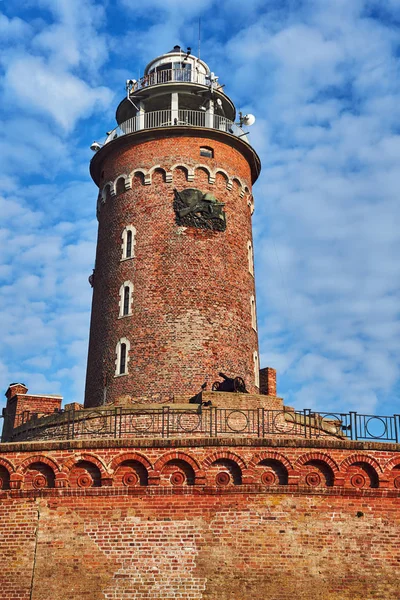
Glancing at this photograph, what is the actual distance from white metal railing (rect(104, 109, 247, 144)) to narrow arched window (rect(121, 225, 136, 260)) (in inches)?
172

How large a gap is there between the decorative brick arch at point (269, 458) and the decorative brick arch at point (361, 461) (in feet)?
4.61

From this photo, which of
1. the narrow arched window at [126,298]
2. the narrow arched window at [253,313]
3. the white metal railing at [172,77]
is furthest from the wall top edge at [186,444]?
the white metal railing at [172,77]

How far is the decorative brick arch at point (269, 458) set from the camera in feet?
66.1

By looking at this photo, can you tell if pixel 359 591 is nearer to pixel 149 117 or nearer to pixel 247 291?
pixel 247 291

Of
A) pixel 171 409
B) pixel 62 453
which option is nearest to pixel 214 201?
pixel 171 409

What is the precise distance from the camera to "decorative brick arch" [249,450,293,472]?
20.1 m

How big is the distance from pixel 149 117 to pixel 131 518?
1858cm

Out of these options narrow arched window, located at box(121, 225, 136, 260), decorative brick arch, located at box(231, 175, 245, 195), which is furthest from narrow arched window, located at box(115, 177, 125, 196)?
decorative brick arch, located at box(231, 175, 245, 195)

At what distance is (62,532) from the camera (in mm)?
19609

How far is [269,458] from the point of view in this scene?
20.2 metres

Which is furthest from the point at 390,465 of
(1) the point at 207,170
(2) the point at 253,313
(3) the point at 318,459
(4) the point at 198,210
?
(1) the point at 207,170

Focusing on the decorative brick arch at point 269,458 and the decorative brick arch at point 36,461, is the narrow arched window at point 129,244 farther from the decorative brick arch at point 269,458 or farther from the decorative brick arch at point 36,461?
the decorative brick arch at point 269,458

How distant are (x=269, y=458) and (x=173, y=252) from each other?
11686mm

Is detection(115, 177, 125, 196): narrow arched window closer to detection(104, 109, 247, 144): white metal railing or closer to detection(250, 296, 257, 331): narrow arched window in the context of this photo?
detection(104, 109, 247, 144): white metal railing
